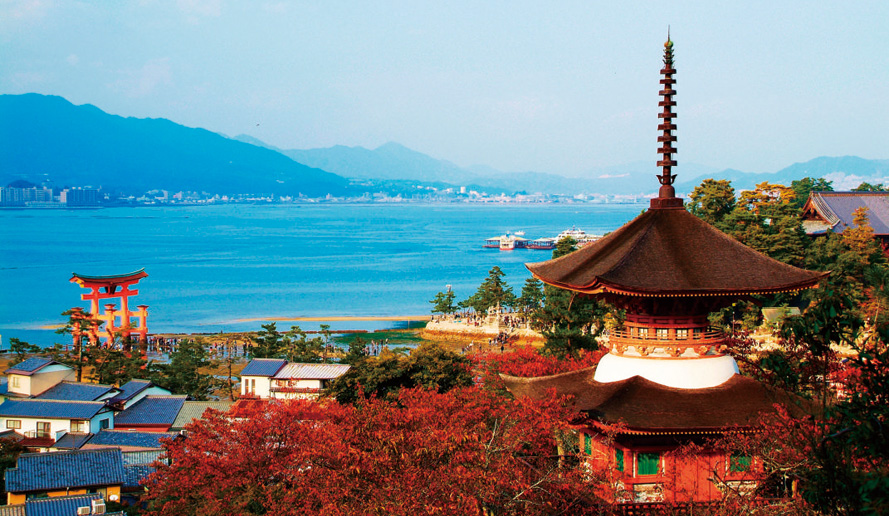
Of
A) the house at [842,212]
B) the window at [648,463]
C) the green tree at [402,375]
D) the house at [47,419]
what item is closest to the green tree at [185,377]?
the house at [47,419]

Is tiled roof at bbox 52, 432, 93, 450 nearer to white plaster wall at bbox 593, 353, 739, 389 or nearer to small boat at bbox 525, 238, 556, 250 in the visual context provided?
white plaster wall at bbox 593, 353, 739, 389

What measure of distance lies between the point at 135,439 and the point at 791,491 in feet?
65.0

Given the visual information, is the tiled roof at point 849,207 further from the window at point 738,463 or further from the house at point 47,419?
the house at point 47,419

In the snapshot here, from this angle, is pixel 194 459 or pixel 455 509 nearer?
pixel 455 509

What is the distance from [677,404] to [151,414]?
20.9 metres

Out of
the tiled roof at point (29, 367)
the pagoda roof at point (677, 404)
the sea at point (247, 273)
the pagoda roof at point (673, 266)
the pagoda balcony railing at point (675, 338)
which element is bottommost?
the sea at point (247, 273)

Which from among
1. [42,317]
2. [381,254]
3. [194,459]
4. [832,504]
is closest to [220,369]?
[194,459]

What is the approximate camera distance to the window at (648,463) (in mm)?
11469

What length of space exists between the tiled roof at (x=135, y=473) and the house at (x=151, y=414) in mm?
4645

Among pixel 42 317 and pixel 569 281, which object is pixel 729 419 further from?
pixel 42 317

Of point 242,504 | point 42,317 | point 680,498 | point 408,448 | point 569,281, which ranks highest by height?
point 569,281

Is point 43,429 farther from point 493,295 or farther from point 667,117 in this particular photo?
point 493,295

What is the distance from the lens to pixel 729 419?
11.3m

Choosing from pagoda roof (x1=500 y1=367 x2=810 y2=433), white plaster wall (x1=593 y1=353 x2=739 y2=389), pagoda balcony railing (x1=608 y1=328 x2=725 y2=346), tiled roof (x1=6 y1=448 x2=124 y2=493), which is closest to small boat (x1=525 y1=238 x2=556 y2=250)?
tiled roof (x1=6 y1=448 x2=124 y2=493)
